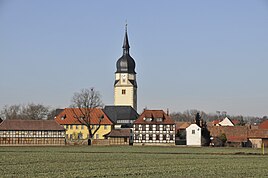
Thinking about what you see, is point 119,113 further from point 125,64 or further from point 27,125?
point 27,125

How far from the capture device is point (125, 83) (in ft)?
405

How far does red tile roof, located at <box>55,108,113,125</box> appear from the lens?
346ft

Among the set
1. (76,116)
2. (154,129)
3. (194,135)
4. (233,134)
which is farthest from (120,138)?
(233,134)

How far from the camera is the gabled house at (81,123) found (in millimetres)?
105312

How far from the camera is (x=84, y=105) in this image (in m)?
105

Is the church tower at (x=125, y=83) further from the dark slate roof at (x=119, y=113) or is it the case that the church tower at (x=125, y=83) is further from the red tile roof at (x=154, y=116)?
the red tile roof at (x=154, y=116)

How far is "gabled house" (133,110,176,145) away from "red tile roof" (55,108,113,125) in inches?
439

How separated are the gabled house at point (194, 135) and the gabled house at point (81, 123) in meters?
19.1

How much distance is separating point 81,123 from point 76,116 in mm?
1735

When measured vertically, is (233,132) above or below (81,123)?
below

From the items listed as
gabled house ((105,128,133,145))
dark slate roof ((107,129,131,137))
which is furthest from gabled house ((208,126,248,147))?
dark slate roof ((107,129,131,137))

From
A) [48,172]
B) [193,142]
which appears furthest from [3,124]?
[48,172]

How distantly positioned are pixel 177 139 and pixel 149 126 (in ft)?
37.5

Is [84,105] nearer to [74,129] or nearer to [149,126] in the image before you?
[74,129]
